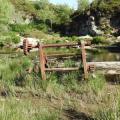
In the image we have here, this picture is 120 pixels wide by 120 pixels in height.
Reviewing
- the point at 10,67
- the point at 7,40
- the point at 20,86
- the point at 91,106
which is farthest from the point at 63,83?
the point at 7,40

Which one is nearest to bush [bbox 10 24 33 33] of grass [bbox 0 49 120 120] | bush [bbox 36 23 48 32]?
bush [bbox 36 23 48 32]

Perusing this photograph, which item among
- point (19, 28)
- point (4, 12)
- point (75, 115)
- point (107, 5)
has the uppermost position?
point (107, 5)

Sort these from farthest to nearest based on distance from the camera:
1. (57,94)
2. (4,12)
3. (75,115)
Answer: (4,12), (57,94), (75,115)

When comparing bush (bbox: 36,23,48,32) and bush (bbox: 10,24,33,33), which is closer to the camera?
bush (bbox: 10,24,33,33)

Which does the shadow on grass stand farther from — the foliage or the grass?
the foliage

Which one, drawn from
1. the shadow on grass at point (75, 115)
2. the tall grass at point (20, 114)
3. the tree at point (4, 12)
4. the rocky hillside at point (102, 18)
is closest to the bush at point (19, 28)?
the rocky hillside at point (102, 18)

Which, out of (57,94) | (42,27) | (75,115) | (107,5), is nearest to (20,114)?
(75,115)

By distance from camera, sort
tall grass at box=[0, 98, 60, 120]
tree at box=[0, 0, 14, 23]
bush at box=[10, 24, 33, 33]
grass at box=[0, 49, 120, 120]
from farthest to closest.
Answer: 1. bush at box=[10, 24, 33, 33]
2. tree at box=[0, 0, 14, 23]
3. grass at box=[0, 49, 120, 120]
4. tall grass at box=[0, 98, 60, 120]

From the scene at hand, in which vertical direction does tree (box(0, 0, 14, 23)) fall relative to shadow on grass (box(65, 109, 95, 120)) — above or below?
above

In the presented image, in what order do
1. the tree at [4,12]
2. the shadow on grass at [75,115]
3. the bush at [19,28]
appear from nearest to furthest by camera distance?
1. the shadow on grass at [75,115]
2. the tree at [4,12]
3. the bush at [19,28]

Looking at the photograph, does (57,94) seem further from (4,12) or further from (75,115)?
(4,12)

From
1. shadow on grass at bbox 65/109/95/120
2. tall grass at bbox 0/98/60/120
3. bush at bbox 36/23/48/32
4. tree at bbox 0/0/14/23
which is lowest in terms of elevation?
bush at bbox 36/23/48/32

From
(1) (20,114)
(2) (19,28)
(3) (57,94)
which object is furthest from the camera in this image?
(2) (19,28)

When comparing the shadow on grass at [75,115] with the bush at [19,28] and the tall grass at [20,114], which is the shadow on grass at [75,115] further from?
the bush at [19,28]
